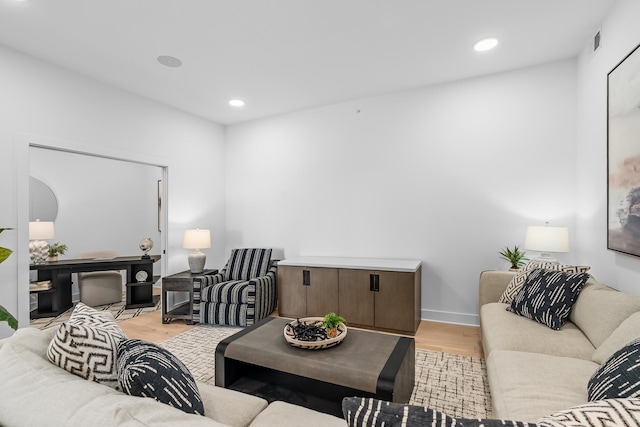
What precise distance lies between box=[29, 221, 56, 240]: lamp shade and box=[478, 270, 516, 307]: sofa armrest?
17.2 feet

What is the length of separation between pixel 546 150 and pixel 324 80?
8.09 ft

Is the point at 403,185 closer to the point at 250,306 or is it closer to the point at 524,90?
the point at 524,90

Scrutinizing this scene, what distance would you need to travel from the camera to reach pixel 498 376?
166 centimetres

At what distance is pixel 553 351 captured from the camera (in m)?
1.90

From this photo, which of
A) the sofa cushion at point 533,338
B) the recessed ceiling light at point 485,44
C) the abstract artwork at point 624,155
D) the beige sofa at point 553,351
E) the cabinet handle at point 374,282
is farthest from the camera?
the cabinet handle at point 374,282

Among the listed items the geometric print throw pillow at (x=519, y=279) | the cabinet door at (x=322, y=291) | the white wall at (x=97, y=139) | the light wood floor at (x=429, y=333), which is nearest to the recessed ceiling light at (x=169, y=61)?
the white wall at (x=97, y=139)

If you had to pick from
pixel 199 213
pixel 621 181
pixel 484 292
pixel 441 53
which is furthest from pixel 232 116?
pixel 621 181

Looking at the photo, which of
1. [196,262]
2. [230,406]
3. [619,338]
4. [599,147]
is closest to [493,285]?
[619,338]

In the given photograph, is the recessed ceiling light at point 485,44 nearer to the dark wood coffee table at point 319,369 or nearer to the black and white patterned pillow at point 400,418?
the dark wood coffee table at point 319,369

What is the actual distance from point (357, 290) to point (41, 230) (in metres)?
4.11

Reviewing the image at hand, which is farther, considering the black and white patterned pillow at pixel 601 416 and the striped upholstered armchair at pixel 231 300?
the striped upholstered armchair at pixel 231 300

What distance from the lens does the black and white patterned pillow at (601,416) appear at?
2.00 ft

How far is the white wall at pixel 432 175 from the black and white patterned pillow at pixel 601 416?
3137 mm

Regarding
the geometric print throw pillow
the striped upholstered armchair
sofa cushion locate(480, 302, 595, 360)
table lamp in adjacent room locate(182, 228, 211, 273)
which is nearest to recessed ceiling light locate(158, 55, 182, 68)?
table lamp in adjacent room locate(182, 228, 211, 273)
